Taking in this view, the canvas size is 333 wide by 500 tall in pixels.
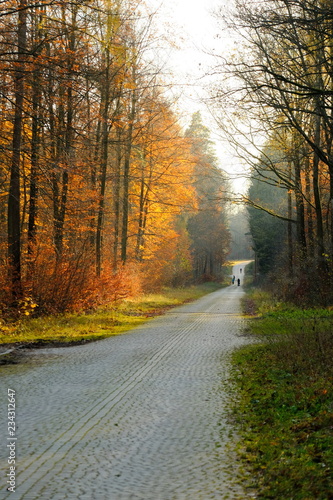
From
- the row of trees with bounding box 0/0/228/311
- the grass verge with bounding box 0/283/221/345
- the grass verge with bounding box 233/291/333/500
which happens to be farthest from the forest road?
the row of trees with bounding box 0/0/228/311

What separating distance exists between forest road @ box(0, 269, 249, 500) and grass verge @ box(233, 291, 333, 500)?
0.28 metres

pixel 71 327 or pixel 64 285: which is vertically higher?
pixel 64 285

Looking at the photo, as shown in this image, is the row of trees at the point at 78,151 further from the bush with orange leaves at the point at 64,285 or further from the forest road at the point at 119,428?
Result: the forest road at the point at 119,428

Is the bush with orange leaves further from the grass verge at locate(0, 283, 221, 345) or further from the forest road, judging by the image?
the forest road

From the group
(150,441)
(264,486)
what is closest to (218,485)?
(264,486)

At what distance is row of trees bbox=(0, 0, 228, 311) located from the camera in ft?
40.2

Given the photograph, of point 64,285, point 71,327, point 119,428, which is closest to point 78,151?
point 64,285

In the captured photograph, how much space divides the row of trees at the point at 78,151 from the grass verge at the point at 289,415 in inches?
245

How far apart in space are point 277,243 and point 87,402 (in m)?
43.6

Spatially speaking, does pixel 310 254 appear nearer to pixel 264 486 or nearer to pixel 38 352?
pixel 38 352

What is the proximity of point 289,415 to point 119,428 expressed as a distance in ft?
6.30

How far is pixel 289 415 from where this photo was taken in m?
5.98

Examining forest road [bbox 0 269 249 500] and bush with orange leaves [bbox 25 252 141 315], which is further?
bush with orange leaves [bbox 25 252 141 315]

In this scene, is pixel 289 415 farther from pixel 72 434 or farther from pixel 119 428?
pixel 72 434
